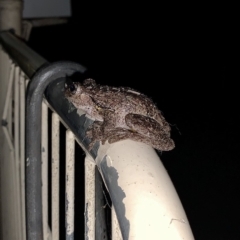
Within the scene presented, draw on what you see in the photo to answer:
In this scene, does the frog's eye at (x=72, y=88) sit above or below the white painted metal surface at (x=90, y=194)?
above

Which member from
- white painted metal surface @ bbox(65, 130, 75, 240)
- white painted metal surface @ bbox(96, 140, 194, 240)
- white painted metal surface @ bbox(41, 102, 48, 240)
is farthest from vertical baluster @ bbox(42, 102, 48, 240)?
white painted metal surface @ bbox(96, 140, 194, 240)

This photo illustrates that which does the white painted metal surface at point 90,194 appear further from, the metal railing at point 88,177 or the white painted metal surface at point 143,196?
the white painted metal surface at point 143,196

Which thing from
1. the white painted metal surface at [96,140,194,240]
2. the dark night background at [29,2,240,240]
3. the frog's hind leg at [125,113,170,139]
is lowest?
the dark night background at [29,2,240,240]

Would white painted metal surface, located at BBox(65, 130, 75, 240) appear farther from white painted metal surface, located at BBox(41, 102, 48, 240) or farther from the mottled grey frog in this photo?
white painted metal surface, located at BBox(41, 102, 48, 240)

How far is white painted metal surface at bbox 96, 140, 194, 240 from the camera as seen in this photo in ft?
1.44

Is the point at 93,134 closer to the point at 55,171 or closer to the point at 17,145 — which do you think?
the point at 55,171

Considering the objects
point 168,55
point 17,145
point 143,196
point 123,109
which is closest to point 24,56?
point 17,145

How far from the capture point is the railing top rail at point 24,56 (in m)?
1.02

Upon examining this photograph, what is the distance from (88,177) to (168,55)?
17.8 feet

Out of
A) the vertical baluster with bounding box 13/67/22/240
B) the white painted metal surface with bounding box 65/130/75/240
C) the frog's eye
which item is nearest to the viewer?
the white painted metal surface with bounding box 65/130/75/240

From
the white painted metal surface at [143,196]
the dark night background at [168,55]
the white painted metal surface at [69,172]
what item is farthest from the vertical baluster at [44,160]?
the dark night background at [168,55]

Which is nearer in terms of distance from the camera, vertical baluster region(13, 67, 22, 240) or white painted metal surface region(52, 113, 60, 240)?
white painted metal surface region(52, 113, 60, 240)

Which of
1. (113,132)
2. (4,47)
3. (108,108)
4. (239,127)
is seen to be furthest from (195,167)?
(113,132)

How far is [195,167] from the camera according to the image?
10.9 ft
